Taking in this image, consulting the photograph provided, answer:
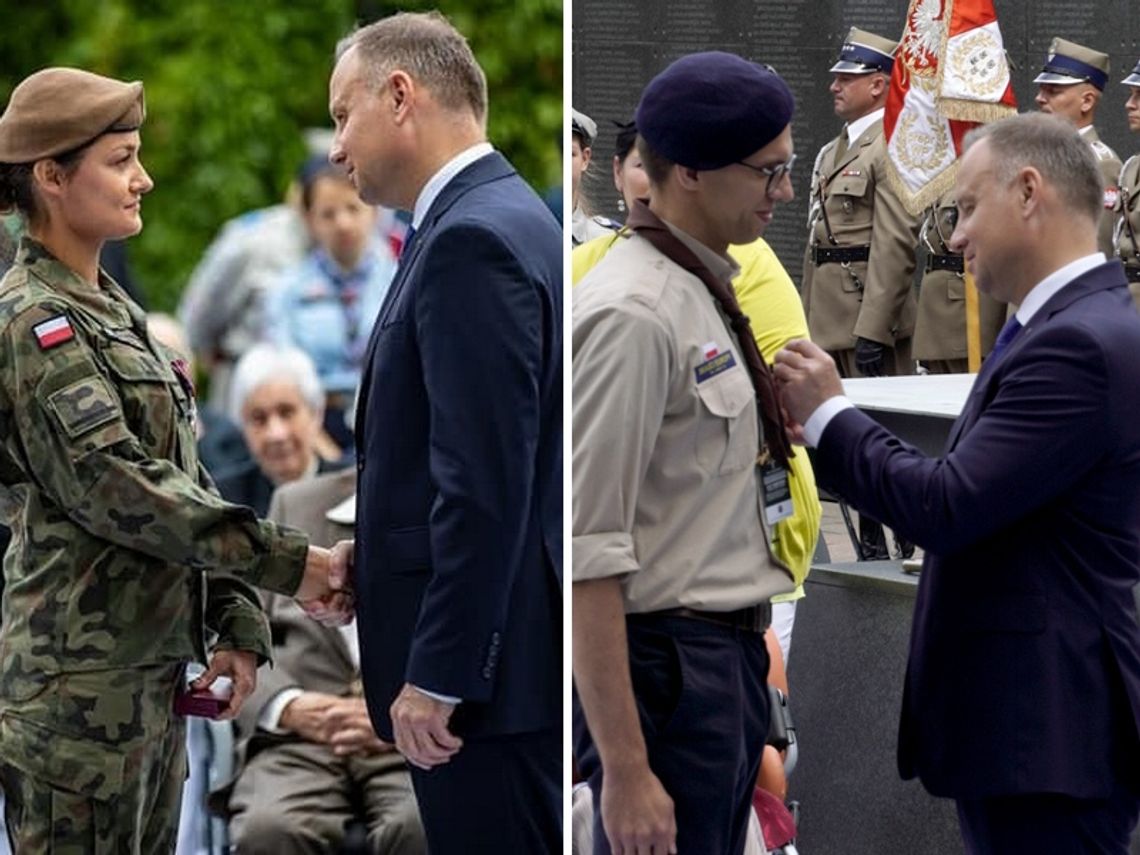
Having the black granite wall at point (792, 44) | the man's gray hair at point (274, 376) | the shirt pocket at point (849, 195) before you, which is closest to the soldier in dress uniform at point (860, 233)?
the shirt pocket at point (849, 195)

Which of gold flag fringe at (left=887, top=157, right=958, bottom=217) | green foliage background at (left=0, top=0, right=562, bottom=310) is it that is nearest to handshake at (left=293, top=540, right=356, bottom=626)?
green foliage background at (left=0, top=0, right=562, bottom=310)

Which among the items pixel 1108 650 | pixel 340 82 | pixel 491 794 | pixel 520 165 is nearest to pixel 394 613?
pixel 491 794

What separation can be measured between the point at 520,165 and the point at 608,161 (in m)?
0.34

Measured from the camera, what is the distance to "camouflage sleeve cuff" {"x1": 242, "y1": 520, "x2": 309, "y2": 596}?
2.66 metres

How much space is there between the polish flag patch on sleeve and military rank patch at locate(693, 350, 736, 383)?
2.57 ft

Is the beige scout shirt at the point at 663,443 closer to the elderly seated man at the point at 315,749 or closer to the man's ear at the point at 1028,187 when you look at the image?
the man's ear at the point at 1028,187

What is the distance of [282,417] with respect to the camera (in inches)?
173

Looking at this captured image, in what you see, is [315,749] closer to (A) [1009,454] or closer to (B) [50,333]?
(B) [50,333]

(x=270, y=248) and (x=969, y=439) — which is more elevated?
(x=969, y=439)

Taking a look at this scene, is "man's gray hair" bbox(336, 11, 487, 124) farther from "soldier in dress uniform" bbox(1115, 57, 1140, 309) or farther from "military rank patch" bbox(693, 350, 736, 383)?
"soldier in dress uniform" bbox(1115, 57, 1140, 309)

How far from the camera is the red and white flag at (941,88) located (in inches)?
279

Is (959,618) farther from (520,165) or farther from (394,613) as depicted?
(520,165)

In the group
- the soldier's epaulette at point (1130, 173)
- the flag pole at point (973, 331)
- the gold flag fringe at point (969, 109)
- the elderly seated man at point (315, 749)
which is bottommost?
the flag pole at point (973, 331)

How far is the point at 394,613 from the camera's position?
266 centimetres
